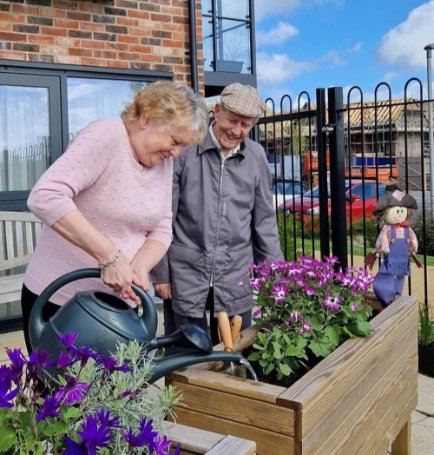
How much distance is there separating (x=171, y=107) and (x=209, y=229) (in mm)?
742

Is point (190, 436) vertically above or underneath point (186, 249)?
underneath

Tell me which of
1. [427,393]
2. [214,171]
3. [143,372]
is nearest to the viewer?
[143,372]

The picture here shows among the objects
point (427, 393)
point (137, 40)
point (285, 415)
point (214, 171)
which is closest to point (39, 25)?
point (137, 40)

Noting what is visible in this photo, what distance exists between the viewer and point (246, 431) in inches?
71.3

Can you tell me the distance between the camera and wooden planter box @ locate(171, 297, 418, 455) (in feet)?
5.71

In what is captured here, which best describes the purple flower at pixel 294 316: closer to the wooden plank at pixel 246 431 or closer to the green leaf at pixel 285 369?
the green leaf at pixel 285 369

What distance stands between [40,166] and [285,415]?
4.33 m

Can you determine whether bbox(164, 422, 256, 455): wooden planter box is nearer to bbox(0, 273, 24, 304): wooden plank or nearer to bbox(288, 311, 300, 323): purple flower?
bbox(288, 311, 300, 323): purple flower

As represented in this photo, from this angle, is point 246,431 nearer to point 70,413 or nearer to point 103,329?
point 103,329

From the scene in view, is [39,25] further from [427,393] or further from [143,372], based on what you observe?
[143,372]

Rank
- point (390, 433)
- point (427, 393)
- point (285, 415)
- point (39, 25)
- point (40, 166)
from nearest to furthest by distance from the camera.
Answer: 1. point (285, 415)
2. point (390, 433)
3. point (427, 393)
4. point (39, 25)
5. point (40, 166)

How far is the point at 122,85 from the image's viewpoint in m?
5.86

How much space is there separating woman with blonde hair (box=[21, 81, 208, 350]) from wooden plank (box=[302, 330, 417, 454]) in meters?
0.67

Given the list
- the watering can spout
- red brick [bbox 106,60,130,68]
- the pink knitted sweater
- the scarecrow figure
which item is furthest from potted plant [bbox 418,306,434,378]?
red brick [bbox 106,60,130,68]
